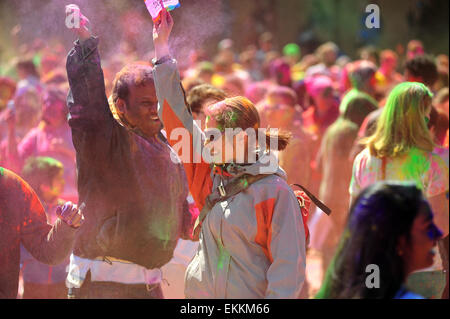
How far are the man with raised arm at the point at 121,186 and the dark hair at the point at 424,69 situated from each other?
342 cm

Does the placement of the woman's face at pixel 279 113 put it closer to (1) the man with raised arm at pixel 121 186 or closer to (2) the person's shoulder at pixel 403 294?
(1) the man with raised arm at pixel 121 186

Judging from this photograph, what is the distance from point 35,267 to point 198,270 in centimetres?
201

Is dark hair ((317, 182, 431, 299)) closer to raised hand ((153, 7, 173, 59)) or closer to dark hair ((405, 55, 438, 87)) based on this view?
raised hand ((153, 7, 173, 59))

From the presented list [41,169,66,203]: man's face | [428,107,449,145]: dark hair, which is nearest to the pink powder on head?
[428,107,449,145]: dark hair

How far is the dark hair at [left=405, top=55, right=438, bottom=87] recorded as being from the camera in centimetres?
586

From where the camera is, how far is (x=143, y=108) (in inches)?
125

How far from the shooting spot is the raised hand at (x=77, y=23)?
2.91 metres

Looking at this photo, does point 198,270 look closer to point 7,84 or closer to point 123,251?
point 123,251

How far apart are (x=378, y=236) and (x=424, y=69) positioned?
4.21 metres

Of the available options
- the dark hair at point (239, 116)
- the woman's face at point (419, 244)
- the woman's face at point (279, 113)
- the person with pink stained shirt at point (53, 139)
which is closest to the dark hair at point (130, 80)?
the dark hair at point (239, 116)

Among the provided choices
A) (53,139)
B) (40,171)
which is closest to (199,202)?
(40,171)

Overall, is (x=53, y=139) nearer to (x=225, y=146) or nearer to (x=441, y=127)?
(x=225, y=146)

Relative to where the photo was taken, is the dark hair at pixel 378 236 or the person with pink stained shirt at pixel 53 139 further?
the person with pink stained shirt at pixel 53 139
